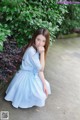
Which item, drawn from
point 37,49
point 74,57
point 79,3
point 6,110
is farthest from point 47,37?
point 79,3

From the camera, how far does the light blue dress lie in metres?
3.43

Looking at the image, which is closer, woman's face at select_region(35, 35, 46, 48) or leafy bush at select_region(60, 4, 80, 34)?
woman's face at select_region(35, 35, 46, 48)

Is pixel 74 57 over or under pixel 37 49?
under

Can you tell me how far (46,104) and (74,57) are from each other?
2.33 m

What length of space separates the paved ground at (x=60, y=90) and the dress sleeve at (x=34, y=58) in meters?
0.61

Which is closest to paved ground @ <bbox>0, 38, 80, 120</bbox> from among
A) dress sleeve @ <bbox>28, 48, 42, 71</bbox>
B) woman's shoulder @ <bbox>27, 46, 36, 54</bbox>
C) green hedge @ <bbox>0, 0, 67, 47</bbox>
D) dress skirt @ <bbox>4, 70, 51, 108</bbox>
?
dress skirt @ <bbox>4, 70, 51, 108</bbox>

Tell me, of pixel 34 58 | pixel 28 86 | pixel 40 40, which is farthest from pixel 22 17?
pixel 28 86

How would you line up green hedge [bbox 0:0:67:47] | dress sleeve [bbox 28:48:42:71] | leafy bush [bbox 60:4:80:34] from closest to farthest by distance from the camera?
1. dress sleeve [bbox 28:48:42:71]
2. green hedge [bbox 0:0:67:47]
3. leafy bush [bbox 60:4:80:34]

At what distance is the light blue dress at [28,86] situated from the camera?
343cm

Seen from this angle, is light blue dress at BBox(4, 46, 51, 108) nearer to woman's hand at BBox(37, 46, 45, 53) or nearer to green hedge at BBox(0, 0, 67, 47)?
woman's hand at BBox(37, 46, 45, 53)

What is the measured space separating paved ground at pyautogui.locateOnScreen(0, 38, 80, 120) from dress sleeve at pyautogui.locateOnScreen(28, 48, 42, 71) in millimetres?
610

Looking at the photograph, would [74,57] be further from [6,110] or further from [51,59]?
[6,110]

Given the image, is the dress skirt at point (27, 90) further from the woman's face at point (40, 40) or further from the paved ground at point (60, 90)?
the woman's face at point (40, 40)

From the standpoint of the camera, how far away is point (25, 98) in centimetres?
347
